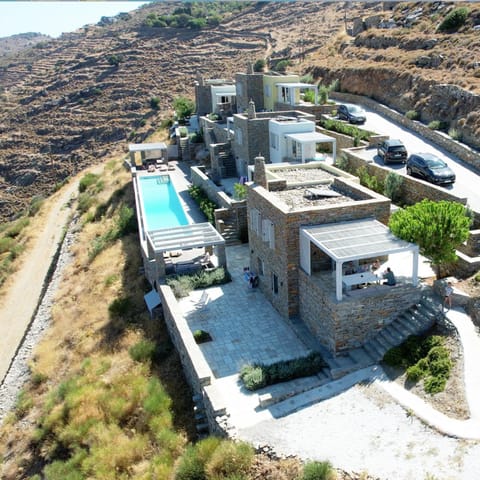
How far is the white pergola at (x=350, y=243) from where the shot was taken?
14.8 m

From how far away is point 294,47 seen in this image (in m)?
74.6

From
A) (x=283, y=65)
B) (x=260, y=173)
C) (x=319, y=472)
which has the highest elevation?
(x=283, y=65)

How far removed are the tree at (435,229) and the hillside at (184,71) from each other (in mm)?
15842

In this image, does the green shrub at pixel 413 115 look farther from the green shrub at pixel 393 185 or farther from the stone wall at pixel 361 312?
the stone wall at pixel 361 312

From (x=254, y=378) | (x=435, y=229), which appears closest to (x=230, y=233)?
(x=254, y=378)

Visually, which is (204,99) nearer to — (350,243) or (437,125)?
(437,125)

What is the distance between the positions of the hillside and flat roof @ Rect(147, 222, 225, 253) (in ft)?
52.8

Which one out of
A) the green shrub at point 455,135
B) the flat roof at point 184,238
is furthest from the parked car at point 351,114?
the flat roof at point 184,238

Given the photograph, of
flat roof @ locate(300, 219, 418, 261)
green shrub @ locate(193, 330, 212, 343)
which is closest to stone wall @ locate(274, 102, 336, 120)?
flat roof @ locate(300, 219, 418, 261)

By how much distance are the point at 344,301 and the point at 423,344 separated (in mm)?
2388

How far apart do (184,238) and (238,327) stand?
5.91m

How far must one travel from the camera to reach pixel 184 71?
81.1m

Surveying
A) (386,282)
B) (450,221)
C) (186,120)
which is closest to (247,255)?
(386,282)

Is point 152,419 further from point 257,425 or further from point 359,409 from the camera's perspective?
point 359,409
